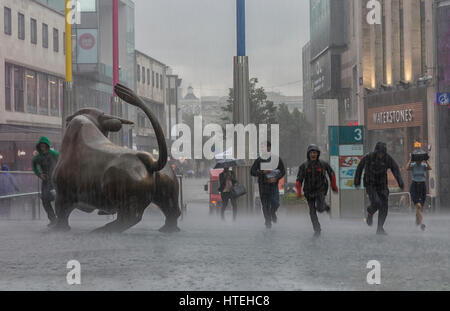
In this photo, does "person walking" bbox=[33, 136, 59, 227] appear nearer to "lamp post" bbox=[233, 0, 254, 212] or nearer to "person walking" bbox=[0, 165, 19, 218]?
"person walking" bbox=[0, 165, 19, 218]

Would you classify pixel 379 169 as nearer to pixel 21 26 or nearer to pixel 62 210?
pixel 62 210

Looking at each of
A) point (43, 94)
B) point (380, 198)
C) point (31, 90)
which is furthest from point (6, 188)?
point (43, 94)

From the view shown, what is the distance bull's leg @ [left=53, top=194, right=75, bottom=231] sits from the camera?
40.2ft

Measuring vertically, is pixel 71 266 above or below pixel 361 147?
below

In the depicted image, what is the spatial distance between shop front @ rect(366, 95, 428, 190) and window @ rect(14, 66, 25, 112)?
1782cm

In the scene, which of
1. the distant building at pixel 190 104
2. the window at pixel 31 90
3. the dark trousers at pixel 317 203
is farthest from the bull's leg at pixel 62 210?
the distant building at pixel 190 104

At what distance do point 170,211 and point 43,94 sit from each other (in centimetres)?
3454

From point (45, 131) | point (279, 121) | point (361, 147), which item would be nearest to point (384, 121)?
point (361, 147)

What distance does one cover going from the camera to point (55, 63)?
155 ft

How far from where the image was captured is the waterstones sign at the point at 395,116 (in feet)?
101

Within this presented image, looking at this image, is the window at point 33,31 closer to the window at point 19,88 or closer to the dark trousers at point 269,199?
the window at point 19,88

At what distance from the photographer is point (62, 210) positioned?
488 inches
